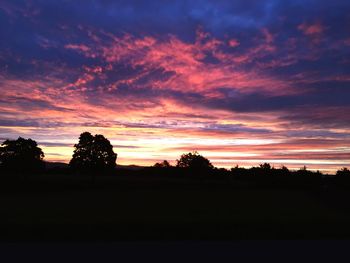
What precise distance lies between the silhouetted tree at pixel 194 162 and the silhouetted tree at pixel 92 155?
25.1m

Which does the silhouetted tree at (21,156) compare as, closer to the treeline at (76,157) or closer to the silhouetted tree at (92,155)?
the treeline at (76,157)

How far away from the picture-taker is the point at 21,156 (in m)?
62.7

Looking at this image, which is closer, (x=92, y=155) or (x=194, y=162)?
(x=92, y=155)

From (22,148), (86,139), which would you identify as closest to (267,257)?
(86,139)

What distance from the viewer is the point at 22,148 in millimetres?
63781

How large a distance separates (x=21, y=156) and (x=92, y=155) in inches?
510

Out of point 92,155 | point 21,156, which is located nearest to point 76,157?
point 92,155

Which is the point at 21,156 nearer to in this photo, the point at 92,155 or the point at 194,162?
the point at 92,155

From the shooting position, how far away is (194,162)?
8288 cm

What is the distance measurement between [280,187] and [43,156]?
42462 millimetres

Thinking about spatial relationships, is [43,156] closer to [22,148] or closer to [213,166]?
[22,148]

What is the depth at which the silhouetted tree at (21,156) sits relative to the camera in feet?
203

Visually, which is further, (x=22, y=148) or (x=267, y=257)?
(x=22, y=148)

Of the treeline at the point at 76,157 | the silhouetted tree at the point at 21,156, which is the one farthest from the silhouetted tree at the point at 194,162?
the silhouetted tree at the point at 21,156
